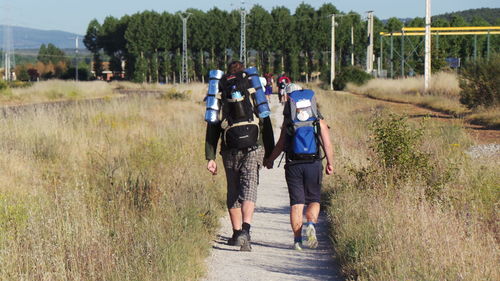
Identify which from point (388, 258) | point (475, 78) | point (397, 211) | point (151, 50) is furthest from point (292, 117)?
point (151, 50)

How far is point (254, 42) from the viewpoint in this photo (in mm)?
104500

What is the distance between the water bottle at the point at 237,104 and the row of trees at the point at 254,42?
92658mm

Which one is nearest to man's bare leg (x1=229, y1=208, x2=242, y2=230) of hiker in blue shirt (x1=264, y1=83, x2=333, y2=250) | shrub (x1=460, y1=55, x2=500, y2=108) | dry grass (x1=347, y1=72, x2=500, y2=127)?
hiker in blue shirt (x1=264, y1=83, x2=333, y2=250)

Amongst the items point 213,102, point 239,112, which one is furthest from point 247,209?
point 213,102

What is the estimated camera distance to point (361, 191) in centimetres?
1049

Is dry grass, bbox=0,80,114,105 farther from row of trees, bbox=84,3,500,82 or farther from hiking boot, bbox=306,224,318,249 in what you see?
row of trees, bbox=84,3,500,82

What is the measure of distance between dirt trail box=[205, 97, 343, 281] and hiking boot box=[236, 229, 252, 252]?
5 centimetres

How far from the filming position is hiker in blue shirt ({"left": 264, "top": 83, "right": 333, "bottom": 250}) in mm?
8359

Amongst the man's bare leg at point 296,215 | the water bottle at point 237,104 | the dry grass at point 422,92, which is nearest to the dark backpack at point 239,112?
the water bottle at point 237,104

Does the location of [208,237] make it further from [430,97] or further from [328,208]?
[430,97]

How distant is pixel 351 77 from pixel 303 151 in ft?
196

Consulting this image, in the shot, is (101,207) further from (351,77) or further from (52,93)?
(351,77)

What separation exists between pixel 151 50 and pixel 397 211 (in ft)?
334

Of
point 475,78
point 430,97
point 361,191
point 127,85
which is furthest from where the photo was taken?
point 127,85
